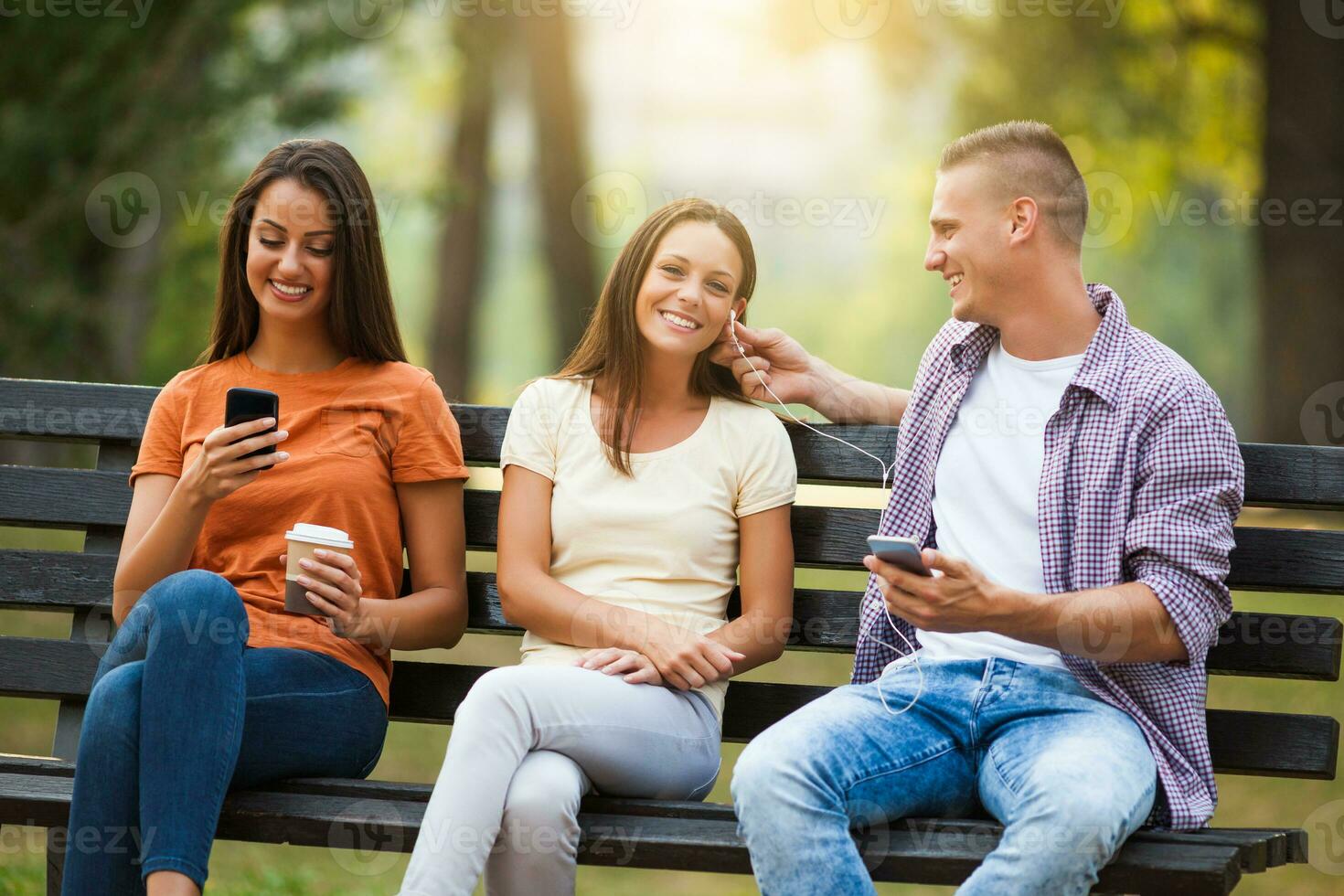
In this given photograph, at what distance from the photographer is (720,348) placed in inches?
143

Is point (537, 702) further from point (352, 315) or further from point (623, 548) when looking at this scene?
point (352, 315)

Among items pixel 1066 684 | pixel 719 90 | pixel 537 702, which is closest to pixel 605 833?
pixel 537 702

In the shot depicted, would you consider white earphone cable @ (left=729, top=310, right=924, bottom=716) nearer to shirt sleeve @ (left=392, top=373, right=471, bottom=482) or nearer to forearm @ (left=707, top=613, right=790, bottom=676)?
forearm @ (left=707, top=613, right=790, bottom=676)

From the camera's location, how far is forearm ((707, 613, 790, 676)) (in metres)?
3.31

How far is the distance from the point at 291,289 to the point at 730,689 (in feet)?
4.85

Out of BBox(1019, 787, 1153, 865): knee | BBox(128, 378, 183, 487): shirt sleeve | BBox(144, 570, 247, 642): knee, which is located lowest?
BBox(1019, 787, 1153, 865): knee

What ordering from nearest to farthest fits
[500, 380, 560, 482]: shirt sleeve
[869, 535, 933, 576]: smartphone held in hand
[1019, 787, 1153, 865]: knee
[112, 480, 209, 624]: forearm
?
[1019, 787, 1153, 865]: knee, [869, 535, 933, 576]: smartphone held in hand, [112, 480, 209, 624]: forearm, [500, 380, 560, 482]: shirt sleeve

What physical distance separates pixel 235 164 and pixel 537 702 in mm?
8820
